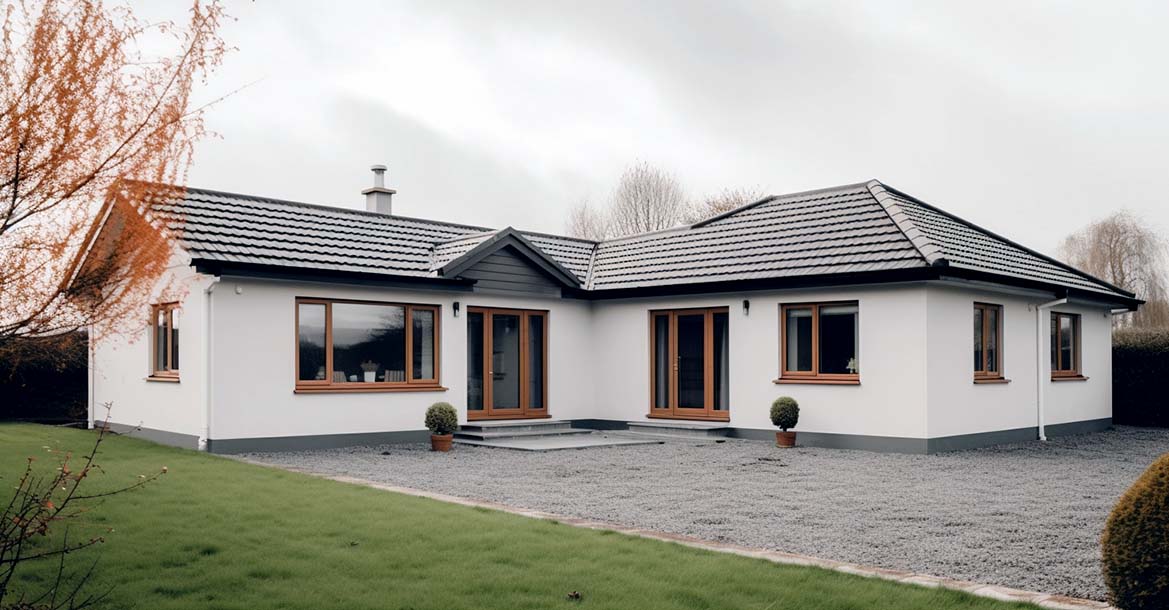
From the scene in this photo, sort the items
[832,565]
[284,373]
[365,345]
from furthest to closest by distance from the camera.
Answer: [365,345] < [284,373] < [832,565]

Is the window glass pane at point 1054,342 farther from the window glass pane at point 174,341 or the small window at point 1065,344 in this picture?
the window glass pane at point 174,341

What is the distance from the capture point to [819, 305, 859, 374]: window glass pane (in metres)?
15.5

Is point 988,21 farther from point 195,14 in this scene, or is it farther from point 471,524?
point 195,14

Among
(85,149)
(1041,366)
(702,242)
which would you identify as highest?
(702,242)

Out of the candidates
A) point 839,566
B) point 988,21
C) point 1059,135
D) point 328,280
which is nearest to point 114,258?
point 839,566

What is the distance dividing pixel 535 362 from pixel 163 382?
669 cm

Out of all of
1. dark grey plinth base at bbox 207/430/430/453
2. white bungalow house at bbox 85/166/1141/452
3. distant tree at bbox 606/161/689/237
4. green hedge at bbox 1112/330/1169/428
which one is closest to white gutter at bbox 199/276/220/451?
white bungalow house at bbox 85/166/1141/452

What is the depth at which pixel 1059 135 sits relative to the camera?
26938 mm

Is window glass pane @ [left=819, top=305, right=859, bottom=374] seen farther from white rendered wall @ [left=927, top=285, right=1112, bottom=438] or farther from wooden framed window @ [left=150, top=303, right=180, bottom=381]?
wooden framed window @ [left=150, top=303, right=180, bottom=381]

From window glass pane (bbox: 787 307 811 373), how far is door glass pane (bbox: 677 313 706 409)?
1.89 m

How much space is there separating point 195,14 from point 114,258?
1.52m

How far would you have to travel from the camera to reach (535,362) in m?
18.6

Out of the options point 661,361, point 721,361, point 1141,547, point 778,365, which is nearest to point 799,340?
point 778,365

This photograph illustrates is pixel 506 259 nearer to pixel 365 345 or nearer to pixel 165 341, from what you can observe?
pixel 365 345
